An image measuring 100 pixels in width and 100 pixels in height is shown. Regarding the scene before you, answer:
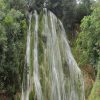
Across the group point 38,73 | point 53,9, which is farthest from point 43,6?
point 38,73

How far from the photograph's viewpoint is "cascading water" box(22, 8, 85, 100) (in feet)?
63.3

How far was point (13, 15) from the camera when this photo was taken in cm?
1962

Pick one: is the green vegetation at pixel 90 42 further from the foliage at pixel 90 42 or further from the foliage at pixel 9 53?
the foliage at pixel 9 53

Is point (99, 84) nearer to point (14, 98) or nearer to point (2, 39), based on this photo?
point (14, 98)

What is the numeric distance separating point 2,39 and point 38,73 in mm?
4541

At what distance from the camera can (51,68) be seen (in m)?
20.6

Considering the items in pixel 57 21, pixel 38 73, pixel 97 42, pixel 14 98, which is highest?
pixel 57 21

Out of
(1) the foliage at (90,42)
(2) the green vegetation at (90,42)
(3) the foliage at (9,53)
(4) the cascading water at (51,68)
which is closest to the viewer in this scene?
(3) the foliage at (9,53)

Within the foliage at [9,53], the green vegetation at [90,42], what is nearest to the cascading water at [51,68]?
the foliage at [9,53]

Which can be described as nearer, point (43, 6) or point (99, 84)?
point (99, 84)

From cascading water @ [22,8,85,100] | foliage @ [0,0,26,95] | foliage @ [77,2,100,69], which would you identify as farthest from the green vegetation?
foliage @ [0,0,26,95]

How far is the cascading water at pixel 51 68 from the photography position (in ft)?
63.3

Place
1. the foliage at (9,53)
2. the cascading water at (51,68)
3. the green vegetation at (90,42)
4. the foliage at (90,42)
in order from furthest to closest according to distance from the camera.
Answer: the foliage at (90,42) → the green vegetation at (90,42) → the cascading water at (51,68) → the foliage at (9,53)

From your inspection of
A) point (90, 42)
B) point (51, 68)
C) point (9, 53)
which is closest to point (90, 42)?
point (90, 42)
